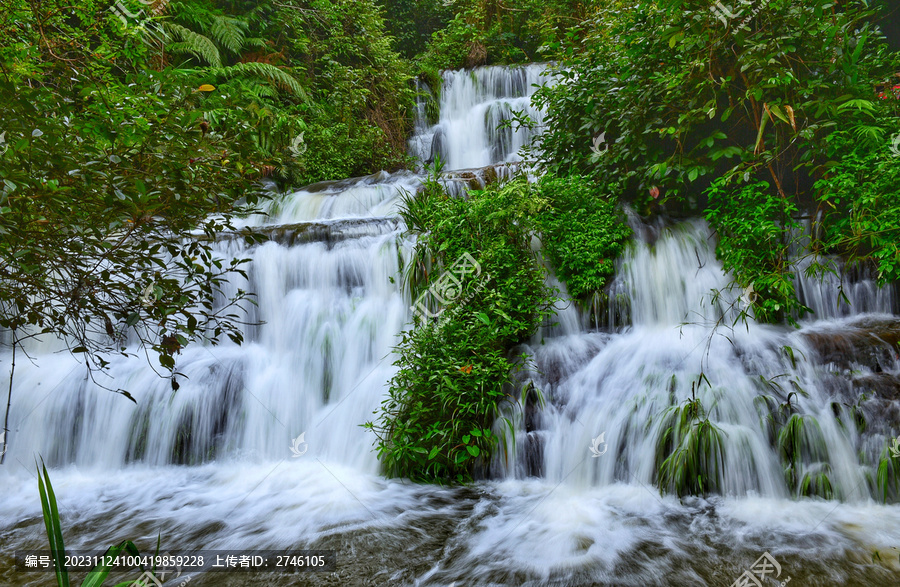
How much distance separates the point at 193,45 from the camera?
9.77 m

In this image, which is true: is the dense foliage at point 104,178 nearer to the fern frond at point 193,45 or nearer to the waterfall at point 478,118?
the waterfall at point 478,118

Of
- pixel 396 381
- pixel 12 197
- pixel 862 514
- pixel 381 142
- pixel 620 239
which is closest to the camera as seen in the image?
pixel 12 197

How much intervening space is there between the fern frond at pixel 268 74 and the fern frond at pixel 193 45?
0.32 metres

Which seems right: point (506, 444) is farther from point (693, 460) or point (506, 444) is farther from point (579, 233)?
point (579, 233)

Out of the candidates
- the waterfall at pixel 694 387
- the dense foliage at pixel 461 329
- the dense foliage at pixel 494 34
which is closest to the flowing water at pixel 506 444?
the waterfall at pixel 694 387

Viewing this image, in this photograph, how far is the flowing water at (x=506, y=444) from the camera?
315 cm

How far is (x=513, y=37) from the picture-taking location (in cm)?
1292

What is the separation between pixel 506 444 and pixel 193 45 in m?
9.81

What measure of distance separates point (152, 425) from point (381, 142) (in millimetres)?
7269

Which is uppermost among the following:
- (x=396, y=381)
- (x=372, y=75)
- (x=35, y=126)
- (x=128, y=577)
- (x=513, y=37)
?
(x=513, y=37)

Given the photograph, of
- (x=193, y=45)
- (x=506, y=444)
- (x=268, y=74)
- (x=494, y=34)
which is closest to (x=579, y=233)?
(x=506, y=444)

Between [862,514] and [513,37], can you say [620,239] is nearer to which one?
[862,514]

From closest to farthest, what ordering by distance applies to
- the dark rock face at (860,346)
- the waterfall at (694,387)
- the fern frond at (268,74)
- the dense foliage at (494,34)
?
the waterfall at (694,387) → the dark rock face at (860,346) → the fern frond at (268,74) → the dense foliage at (494,34)

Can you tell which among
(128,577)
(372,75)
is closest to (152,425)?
(128,577)
